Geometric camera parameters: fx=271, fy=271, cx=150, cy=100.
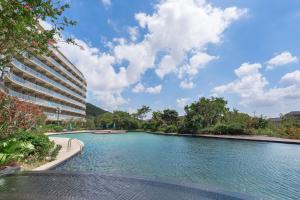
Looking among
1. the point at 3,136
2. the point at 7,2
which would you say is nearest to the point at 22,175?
the point at 3,136

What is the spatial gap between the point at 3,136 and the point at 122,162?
19.5 ft

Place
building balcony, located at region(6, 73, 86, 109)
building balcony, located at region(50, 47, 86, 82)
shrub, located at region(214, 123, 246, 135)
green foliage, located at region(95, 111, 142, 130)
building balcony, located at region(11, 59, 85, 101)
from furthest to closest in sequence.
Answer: green foliage, located at region(95, 111, 142, 130) → building balcony, located at region(50, 47, 86, 82) → shrub, located at region(214, 123, 246, 135) → building balcony, located at region(11, 59, 85, 101) → building balcony, located at region(6, 73, 86, 109)

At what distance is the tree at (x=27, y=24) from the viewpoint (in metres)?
5.01

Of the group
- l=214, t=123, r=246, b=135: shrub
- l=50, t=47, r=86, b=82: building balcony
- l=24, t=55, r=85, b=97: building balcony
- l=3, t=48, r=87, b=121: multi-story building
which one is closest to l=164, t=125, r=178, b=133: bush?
l=214, t=123, r=246, b=135: shrub

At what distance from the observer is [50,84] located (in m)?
50.1

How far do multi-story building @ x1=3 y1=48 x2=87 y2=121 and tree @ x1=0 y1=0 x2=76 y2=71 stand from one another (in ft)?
82.6

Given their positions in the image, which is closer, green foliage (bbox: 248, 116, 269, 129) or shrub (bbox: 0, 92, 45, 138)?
shrub (bbox: 0, 92, 45, 138)

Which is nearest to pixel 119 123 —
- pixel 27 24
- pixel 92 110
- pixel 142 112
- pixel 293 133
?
pixel 142 112

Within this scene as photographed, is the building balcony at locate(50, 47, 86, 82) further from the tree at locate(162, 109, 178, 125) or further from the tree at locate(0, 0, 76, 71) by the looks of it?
the tree at locate(0, 0, 76, 71)

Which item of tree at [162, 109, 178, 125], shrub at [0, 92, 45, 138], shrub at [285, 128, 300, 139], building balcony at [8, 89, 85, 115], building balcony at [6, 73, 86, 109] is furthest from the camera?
tree at [162, 109, 178, 125]

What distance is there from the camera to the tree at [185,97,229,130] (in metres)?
48.0

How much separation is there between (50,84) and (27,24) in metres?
47.6

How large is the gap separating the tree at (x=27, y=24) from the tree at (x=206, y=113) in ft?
142

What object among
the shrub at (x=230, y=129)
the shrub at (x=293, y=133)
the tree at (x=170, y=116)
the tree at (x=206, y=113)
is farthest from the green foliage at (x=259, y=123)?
the tree at (x=170, y=116)
